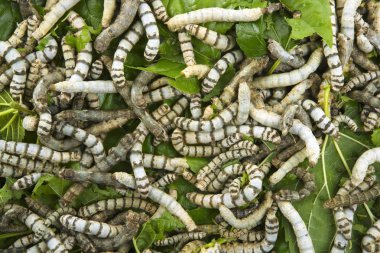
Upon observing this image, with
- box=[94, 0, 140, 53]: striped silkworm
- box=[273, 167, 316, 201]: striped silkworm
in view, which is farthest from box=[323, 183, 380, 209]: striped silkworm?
box=[94, 0, 140, 53]: striped silkworm

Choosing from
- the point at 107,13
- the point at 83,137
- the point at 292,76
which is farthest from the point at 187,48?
the point at 83,137

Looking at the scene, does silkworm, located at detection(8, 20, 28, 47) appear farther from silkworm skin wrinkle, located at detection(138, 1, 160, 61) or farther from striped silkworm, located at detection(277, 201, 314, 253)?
striped silkworm, located at detection(277, 201, 314, 253)

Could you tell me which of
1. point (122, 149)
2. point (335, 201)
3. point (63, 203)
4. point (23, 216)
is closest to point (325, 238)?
point (335, 201)

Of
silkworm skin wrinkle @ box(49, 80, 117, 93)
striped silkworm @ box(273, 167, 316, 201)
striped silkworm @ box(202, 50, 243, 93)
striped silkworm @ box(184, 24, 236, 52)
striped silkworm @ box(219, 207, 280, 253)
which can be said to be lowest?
striped silkworm @ box(219, 207, 280, 253)

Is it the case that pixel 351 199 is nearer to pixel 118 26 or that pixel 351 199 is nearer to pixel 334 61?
pixel 334 61

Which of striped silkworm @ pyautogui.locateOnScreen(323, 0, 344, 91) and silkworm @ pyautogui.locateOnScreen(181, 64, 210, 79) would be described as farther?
striped silkworm @ pyautogui.locateOnScreen(323, 0, 344, 91)

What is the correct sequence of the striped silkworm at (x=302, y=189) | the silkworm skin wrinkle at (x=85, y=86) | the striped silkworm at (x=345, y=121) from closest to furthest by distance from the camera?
the silkworm skin wrinkle at (x=85, y=86) → the striped silkworm at (x=302, y=189) → the striped silkworm at (x=345, y=121)

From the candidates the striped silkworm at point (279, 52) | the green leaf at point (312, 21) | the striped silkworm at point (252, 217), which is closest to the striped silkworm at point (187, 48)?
the striped silkworm at point (279, 52)

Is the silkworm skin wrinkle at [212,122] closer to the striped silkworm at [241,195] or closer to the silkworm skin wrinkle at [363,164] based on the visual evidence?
the striped silkworm at [241,195]
